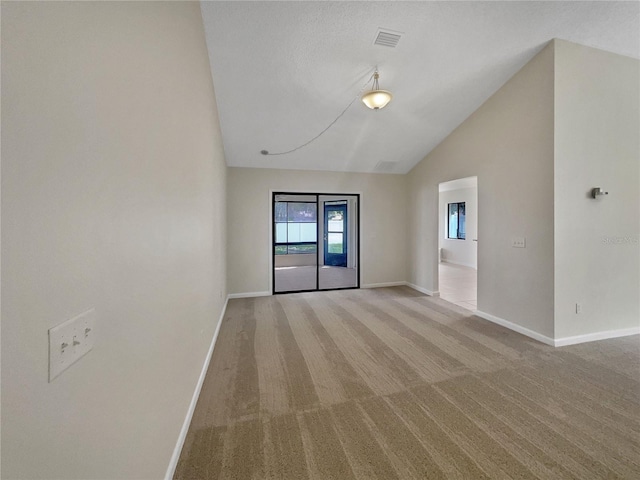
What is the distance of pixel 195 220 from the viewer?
2107 mm

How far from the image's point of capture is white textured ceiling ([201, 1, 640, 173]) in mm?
2514

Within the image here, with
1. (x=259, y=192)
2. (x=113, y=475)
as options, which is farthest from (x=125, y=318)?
(x=259, y=192)

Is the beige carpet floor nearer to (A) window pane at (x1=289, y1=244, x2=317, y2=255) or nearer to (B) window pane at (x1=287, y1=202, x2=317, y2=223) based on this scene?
(B) window pane at (x1=287, y1=202, x2=317, y2=223)

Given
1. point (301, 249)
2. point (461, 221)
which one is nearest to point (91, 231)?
point (301, 249)

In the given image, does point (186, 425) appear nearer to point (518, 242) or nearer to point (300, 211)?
point (518, 242)

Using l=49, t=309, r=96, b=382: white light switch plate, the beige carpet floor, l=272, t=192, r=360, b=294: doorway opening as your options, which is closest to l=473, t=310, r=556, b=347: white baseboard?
the beige carpet floor

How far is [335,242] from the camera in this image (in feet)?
28.2

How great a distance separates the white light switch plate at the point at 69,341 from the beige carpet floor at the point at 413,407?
1262 mm

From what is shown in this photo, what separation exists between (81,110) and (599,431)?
10.3ft

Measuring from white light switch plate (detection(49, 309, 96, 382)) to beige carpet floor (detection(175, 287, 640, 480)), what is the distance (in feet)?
4.14

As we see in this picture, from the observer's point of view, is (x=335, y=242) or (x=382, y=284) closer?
(x=382, y=284)

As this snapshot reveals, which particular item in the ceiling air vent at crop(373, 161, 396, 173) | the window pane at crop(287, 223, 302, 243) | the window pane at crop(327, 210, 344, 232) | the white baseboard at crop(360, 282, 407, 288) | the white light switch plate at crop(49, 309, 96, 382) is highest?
the ceiling air vent at crop(373, 161, 396, 173)

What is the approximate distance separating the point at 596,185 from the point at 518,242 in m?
1.00

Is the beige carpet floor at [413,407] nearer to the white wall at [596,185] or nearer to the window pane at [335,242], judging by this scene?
the white wall at [596,185]
